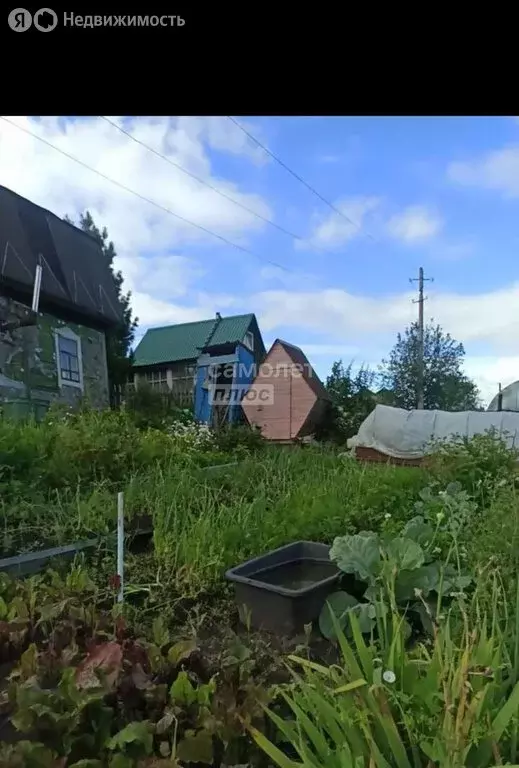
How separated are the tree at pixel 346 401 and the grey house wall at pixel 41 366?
904 mm

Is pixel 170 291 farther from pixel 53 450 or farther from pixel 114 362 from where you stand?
pixel 53 450

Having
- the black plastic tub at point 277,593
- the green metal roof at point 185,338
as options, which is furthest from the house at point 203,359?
the black plastic tub at point 277,593

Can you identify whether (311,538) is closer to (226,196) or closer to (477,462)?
(226,196)

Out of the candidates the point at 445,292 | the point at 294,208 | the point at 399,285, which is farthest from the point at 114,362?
the point at 445,292

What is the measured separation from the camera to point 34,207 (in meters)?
1.75

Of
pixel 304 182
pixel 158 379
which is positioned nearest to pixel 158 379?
pixel 158 379

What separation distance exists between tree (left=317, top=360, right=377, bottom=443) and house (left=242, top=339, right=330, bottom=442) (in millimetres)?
51

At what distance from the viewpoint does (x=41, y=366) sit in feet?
6.41

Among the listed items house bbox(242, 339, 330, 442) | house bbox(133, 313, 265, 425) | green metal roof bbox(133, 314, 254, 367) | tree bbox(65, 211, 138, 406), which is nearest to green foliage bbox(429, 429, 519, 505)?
house bbox(242, 339, 330, 442)

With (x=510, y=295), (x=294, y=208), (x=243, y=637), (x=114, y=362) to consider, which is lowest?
(x=243, y=637)

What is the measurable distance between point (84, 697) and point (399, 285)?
1401 millimetres

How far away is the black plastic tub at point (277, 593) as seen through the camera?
1106 millimetres

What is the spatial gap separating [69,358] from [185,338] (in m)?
0.44

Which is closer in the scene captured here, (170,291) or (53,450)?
(170,291)
